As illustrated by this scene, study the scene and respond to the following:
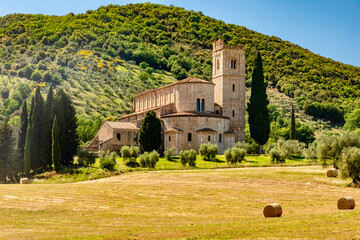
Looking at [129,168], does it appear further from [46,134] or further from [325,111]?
[325,111]

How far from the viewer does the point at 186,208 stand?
29.5 metres

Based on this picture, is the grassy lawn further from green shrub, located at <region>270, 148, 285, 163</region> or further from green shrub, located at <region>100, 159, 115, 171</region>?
green shrub, located at <region>270, 148, 285, 163</region>

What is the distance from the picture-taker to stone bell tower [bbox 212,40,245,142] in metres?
77.0

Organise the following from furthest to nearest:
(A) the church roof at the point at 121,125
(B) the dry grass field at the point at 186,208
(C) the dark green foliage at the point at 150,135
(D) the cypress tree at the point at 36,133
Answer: (A) the church roof at the point at 121,125 → (C) the dark green foliage at the point at 150,135 → (D) the cypress tree at the point at 36,133 → (B) the dry grass field at the point at 186,208

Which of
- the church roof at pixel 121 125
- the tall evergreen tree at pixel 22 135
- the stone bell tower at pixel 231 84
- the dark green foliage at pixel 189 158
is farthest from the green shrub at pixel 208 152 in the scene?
the tall evergreen tree at pixel 22 135

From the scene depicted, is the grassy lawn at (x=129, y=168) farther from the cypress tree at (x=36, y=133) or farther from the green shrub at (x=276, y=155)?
the cypress tree at (x=36, y=133)

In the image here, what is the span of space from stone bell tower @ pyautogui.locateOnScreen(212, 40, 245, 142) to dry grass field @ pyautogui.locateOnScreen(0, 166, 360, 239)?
29.5m

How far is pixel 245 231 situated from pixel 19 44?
169 metres

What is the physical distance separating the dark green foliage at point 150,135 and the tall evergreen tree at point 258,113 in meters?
14.8

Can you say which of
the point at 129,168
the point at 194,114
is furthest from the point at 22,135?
the point at 194,114

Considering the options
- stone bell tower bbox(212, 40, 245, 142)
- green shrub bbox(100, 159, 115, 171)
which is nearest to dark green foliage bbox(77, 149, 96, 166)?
green shrub bbox(100, 159, 115, 171)

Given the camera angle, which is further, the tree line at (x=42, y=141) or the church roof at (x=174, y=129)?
the church roof at (x=174, y=129)

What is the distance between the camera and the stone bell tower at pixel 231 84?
77.0m

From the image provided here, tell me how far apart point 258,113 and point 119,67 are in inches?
3575
